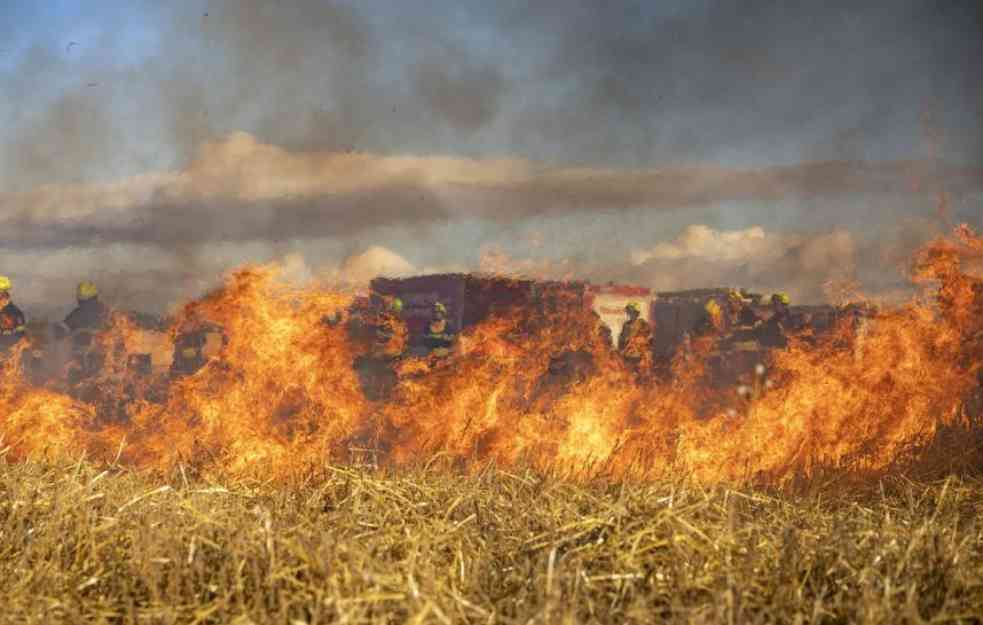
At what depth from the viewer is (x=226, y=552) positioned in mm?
4758

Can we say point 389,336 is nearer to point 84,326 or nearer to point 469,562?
point 84,326

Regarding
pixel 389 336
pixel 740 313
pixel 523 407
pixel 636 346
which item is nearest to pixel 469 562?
pixel 523 407

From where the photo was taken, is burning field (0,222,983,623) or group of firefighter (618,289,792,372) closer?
burning field (0,222,983,623)

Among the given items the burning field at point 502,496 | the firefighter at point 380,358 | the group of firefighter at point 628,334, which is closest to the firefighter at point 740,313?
the group of firefighter at point 628,334

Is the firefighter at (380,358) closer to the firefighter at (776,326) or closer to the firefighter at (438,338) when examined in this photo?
the firefighter at (438,338)

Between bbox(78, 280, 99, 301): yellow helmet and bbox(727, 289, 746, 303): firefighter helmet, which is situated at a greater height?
bbox(727, 289, 746, 303): firefighter helmet

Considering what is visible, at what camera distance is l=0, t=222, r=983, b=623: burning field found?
4.50m

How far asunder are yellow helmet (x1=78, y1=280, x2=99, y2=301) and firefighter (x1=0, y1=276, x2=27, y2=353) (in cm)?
97

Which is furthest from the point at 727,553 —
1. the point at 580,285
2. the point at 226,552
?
the point at 580,285

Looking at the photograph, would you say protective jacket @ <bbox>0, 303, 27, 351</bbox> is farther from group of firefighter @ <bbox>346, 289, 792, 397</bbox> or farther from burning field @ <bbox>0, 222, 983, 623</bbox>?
group of firefighter @ <bbox>346, 289, 792, 397</bbox>

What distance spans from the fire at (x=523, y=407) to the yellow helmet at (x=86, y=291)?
12.8ft

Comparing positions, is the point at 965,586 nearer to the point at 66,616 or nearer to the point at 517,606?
the point at 517,606

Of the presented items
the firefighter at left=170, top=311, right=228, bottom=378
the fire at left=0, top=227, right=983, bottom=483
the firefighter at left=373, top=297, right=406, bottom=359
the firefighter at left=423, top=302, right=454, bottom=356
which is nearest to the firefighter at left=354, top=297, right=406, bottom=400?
the firefighter at left=373, top=297, right=406, bottom=359

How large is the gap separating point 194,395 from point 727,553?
7.52 meters
